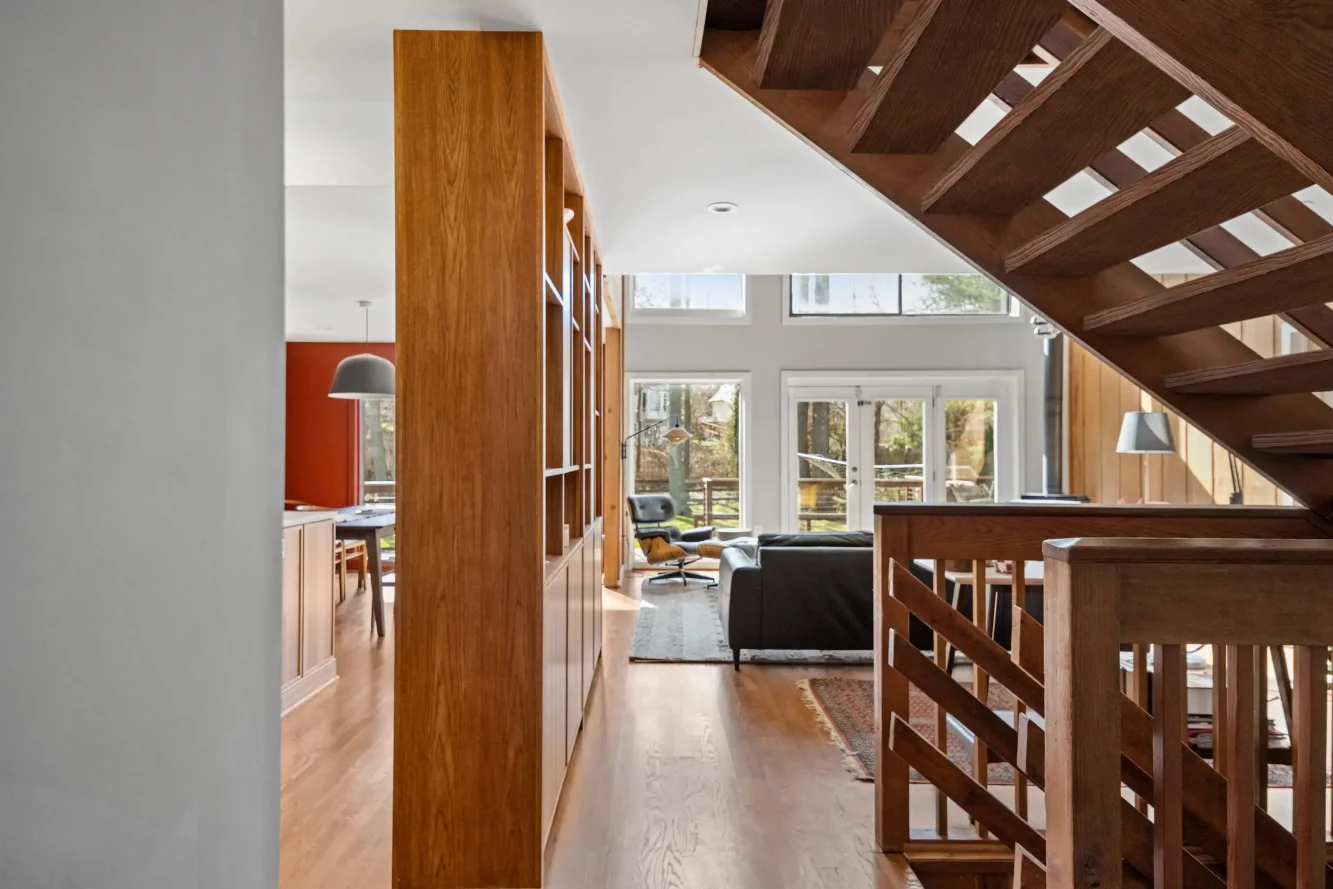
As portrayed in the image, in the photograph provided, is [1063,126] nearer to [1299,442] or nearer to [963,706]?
[1299,442]

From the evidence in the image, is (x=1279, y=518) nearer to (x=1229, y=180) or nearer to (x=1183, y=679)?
(x=1229, y=180)

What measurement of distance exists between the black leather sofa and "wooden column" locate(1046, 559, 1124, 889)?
139 inches

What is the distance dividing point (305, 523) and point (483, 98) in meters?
2.56

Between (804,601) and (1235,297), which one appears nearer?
(1235,297)

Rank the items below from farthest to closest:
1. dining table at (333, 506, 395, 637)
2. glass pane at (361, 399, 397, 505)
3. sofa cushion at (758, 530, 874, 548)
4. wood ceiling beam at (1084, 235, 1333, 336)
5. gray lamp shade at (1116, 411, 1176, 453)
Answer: glass pane at (361, 399, 397, 505) → gray lamp shade at (1116, 411, 1176, 453) → dining table at (333, 506, 395, 637) → sofa cushion at (758, 530, 874, 548) → wood ceiling beam at (1084, 235, 1333, 336)

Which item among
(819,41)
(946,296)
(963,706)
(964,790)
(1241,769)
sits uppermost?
(946,296)

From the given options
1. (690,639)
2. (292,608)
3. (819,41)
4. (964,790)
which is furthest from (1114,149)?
(690,639)

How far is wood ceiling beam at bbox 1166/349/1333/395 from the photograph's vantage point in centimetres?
181

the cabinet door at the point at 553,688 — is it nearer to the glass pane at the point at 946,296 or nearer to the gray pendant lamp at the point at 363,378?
the gray pendant lamp at the point at 363,378

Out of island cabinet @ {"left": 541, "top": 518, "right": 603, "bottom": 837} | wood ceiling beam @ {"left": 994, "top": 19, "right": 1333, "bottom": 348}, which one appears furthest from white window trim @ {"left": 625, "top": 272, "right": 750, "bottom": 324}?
wood ceiling beam @ {"left": 994, "top": 19, "right": 1333, "bottom": 348}

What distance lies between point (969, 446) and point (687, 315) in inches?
124

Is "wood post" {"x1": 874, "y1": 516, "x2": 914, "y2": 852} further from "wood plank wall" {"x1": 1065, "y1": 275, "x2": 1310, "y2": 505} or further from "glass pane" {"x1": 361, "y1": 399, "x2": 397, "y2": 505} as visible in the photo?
"glass pane" {"x1": 361, "y1": 399, "x2": 397, "y2": 505}

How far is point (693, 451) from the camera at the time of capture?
29.4 ft

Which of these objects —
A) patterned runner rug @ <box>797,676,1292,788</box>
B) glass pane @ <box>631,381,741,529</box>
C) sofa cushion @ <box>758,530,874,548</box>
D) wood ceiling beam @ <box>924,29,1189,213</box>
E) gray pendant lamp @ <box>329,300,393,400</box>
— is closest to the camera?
wood ceiling beam @ <box>924,29,1189,213</box>
